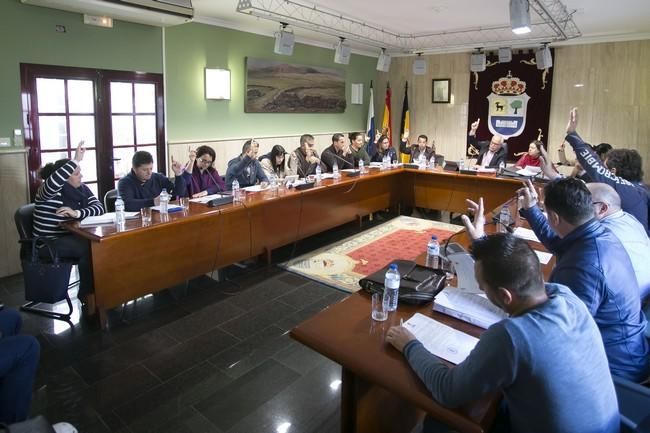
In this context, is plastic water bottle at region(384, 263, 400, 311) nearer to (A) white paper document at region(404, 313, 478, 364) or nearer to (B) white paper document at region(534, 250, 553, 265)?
(A) white paper document at region(404, 313, 478, 364)

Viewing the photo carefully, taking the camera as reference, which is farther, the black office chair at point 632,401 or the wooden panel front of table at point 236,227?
the wooden panel front of table at point 236,227

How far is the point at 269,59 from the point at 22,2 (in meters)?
3.36

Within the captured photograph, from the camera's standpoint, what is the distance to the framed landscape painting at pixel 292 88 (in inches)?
269

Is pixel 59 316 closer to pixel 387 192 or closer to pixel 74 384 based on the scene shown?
pixel 74 384

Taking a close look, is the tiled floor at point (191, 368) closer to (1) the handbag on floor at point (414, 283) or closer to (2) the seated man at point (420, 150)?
(1) the handbag on floor at point (414, 283)

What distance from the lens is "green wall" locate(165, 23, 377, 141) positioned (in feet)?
19.2

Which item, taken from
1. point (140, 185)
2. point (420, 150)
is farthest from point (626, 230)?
point (420, 150)

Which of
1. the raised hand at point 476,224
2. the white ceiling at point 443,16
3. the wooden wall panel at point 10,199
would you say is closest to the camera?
the raised hand at point 476,224

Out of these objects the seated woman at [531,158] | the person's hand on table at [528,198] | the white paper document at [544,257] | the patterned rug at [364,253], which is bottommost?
the patterned rug at [364,253]

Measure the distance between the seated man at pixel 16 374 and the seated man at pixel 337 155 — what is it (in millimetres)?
4594

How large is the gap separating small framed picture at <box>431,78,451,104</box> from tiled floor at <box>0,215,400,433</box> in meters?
6.17

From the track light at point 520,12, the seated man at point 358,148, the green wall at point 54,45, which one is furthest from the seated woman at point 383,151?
the green wall at point 54,45

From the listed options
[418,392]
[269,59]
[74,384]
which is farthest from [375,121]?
[418,392]

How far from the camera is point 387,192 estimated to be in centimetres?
661
